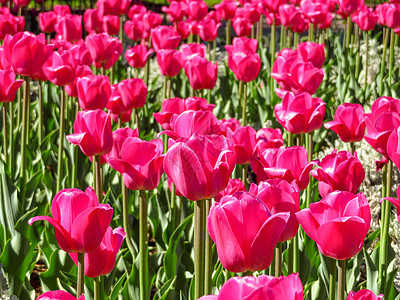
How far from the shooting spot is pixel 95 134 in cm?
213

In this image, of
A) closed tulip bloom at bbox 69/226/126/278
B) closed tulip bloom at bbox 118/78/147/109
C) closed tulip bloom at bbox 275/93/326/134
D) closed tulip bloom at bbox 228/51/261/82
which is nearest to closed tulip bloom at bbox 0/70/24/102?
closed tulip bloom at bbox 118/78/147/109

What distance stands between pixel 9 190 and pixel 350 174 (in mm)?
1671

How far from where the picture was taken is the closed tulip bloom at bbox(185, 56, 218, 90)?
3.48 metres

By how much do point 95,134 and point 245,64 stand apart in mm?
1576

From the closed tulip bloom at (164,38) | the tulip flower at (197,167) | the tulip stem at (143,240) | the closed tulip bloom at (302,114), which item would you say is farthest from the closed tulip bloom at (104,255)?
the closed tulip bloom at (164,38)

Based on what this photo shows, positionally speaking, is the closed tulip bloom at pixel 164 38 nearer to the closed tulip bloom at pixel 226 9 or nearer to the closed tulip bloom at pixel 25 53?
the closed tulip bloom at pixel 226 9

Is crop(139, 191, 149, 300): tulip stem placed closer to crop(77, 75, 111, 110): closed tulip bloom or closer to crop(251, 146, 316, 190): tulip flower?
crop(251, 146, 316, 190): tulip flower

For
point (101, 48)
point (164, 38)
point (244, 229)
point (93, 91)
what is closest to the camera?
point (244, 229)

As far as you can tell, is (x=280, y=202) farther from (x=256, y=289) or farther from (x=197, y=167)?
(x=256, y=289)

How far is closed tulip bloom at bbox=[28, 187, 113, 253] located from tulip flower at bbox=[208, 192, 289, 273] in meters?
0.28

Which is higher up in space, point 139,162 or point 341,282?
point 139,162

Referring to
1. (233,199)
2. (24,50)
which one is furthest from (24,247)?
(233,199)

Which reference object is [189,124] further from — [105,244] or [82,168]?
[82,168]

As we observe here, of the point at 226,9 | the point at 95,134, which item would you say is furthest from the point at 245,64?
the point at 226,9
